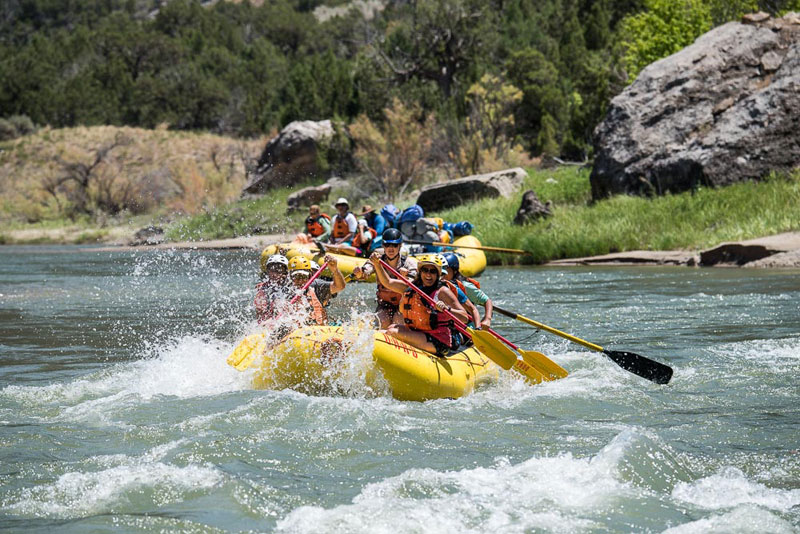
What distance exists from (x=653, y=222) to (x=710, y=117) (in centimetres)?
373

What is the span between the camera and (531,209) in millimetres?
21906

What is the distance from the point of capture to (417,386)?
7582 millimetres

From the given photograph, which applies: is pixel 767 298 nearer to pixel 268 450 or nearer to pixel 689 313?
pixel 689 313

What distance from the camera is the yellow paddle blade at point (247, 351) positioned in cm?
787

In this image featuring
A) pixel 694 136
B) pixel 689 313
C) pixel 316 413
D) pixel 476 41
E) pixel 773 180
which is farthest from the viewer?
pixel 476 41

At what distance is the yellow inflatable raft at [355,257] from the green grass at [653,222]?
131 inches

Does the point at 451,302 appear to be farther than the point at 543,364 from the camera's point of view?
No

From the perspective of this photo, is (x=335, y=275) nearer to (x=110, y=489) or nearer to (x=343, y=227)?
(x=110, y=489)

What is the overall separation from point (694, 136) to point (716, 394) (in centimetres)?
1520

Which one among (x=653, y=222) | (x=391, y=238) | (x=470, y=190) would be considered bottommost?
(x=653, y=222)

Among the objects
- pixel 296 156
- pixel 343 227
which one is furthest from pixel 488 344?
pixel 296 156

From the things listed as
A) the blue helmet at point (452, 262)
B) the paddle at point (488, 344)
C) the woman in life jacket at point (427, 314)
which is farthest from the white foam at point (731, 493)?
the blue helmet at point (452, 262)

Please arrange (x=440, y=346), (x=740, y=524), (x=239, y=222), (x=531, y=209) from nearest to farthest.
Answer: (x=740, y=524), (x=440, y=346), (x=531, y=209), (x=239, y=222)

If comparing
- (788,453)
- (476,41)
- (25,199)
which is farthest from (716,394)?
(25,199)
